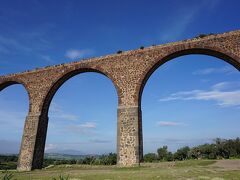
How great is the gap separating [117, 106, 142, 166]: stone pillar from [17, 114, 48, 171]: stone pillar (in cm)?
618

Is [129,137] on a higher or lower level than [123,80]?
lower

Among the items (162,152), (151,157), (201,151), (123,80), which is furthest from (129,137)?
(201,151)

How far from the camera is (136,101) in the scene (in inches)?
569

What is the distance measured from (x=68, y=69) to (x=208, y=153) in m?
13.4

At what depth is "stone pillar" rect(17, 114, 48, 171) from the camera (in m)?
16.7

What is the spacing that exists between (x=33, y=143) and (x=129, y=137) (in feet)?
22.8

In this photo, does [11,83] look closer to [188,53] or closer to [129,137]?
[129,137]

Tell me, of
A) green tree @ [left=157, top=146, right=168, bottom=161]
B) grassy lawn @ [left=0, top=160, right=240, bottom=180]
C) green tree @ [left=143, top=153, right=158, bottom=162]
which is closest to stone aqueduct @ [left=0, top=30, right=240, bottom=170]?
grassy lawn @ [left=0, top=160, right=240, bottom=180]

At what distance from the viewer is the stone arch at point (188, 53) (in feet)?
43.8

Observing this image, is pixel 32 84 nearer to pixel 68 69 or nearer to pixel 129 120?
pixel 68 69

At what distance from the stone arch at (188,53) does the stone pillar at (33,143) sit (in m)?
7.39

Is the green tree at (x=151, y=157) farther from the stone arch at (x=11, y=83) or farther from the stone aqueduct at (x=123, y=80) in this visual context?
the stone arch at (x=11, y=83)

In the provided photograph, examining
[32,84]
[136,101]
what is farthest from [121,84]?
[32,84]

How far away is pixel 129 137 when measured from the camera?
13.9m
